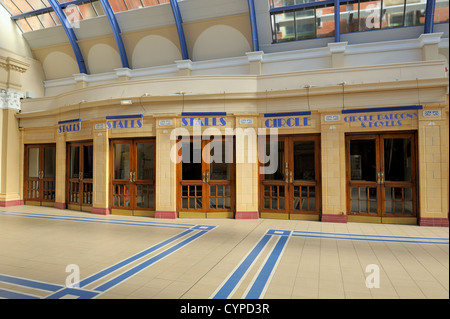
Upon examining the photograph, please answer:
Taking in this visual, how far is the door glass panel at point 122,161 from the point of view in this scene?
8430 mm

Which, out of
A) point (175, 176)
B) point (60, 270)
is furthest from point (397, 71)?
point (60, 270)

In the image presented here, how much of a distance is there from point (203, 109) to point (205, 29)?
513 centimetres

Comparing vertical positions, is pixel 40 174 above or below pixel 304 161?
below

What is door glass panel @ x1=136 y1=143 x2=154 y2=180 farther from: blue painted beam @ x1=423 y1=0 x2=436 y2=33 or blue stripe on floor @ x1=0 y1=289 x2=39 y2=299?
blue painted beam @ x1=423 y1=0 x2=436 y2=33

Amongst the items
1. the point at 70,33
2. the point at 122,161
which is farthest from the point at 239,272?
the point at 70,33

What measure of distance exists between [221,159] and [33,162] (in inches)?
304

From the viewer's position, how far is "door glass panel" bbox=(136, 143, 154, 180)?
26.9 feet

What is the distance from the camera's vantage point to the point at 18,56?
12.6 meters

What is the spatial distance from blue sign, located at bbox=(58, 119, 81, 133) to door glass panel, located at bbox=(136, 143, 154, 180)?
2.34 metres

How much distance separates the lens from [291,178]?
7.58 meters

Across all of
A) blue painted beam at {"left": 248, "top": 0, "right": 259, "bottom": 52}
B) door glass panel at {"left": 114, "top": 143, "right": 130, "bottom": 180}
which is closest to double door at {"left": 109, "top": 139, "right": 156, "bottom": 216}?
door glass panel at {"left": 114, "top": 143, "right": 130, "bottom": 180}

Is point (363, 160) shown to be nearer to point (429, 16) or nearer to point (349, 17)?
point (429, 16)

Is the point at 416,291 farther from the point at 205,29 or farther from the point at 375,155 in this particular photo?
the point at 205,29

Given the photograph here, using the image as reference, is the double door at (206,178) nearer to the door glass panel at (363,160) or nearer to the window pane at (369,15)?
the door glass panel at (363,160)
